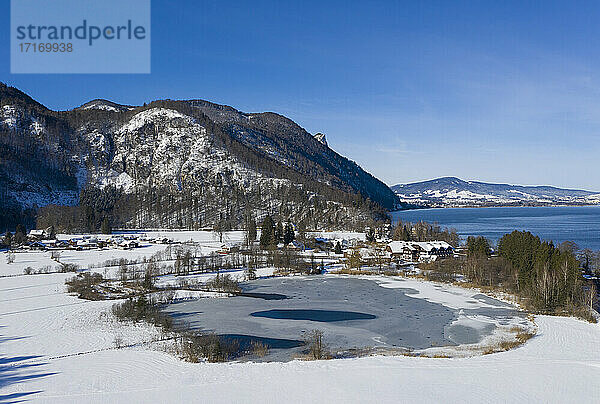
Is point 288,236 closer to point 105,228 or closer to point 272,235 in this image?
point 272,235

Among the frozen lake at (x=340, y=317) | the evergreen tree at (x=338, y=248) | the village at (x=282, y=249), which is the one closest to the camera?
the frozen lake at (x=340, y=317)

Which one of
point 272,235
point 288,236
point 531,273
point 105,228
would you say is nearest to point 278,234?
point 288,236

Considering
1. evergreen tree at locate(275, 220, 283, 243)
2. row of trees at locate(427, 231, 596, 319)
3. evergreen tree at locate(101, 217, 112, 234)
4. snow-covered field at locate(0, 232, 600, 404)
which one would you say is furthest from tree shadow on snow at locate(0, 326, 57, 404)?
evergreen tree at locate(101, 217, 112, 234)

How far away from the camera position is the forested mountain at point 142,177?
107 m

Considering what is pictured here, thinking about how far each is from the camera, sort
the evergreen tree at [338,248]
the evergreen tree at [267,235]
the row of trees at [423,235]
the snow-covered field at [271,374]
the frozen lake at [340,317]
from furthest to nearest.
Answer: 1. the row of trees at [423,235]
2. the evergreen tree at [338,248]
3. the evergreen tree at [267,235]
4. the frozen lake at [340,317]
5. the snow-covered field at [271,374]

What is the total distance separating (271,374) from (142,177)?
126 meters

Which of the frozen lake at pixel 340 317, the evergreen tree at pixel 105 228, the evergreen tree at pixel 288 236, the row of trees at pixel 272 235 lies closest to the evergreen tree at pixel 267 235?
the row of trees at pixel 272 235

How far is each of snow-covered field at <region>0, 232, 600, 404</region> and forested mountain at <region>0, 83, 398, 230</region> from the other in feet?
241

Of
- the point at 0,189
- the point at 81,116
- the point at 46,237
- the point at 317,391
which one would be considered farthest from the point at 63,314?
the point at 81,116

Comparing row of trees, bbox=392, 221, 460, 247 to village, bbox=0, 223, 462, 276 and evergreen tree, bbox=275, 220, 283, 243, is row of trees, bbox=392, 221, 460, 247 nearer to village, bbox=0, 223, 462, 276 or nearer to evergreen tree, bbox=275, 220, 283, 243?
village, bbox=0, 223, 462, 276

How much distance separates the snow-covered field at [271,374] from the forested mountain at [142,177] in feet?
241

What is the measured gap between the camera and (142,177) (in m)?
133

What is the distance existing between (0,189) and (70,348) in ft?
356

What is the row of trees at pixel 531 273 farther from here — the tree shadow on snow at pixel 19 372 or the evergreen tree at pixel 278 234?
the tree shadow on snow at pixel 19 372
